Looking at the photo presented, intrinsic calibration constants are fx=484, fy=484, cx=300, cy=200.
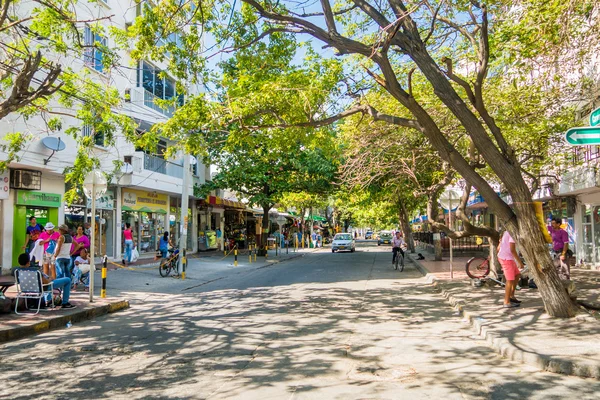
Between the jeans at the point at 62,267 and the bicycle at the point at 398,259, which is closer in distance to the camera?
the jeans at the point at 62,267

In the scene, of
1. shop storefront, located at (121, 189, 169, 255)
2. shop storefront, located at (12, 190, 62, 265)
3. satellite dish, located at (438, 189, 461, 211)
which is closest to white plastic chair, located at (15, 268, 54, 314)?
shop storefront, located at (12, 190, 62, 265)

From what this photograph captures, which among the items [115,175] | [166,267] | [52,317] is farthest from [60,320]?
[166,267]

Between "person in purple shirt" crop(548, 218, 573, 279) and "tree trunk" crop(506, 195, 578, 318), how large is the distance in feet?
13.8

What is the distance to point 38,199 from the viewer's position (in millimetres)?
17375

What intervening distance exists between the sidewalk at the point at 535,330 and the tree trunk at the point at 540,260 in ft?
0.74

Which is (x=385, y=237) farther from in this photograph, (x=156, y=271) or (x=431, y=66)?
(x=431, y=66)

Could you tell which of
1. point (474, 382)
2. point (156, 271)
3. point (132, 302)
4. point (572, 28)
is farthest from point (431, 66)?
point (156, 271)

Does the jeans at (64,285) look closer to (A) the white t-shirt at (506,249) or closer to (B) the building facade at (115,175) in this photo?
(B) the building facade at (115,175)

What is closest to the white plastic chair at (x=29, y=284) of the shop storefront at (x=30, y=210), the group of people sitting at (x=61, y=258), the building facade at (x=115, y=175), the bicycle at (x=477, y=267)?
the group of people sitting at (x=61, y=258)

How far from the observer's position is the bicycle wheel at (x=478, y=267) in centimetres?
1457

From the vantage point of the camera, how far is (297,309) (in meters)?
10.4

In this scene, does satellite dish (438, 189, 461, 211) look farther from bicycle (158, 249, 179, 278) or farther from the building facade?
bicycle (158, 249, 179, 278)

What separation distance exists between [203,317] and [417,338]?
4.24m

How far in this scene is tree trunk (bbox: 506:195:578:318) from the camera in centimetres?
838
